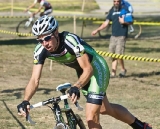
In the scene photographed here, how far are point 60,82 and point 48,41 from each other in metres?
6.92

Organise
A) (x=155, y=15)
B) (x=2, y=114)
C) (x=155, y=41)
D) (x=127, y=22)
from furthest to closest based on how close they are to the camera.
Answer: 1. (x=155, y=15)
2. (x=155, y=41)
3. (x=127, y=22)
4. (x=2, y=114)

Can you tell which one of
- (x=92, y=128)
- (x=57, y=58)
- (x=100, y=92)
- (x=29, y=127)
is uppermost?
(x=57, y=58)

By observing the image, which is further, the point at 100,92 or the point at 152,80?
the point at 152,80

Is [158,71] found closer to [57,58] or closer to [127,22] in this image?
[127,22]

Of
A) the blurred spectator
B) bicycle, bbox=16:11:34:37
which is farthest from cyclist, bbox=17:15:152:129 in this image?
bicycle, bbox=16:11:34:37

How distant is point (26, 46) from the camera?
63.9ft

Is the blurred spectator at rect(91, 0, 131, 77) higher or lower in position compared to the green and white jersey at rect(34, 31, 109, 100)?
lower

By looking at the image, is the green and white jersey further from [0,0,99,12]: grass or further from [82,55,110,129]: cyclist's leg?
[0,0,99,12]: grass

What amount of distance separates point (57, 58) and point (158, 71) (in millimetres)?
8741

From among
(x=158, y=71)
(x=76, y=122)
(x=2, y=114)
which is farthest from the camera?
Result: (x=158, y=71)

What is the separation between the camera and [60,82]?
12.9m

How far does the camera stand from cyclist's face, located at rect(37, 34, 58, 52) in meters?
5.99

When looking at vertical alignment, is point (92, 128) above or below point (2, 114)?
above

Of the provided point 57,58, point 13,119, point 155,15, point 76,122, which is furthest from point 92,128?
point 155,15
